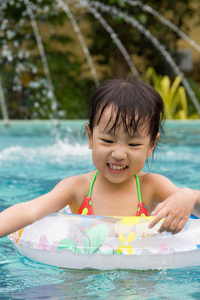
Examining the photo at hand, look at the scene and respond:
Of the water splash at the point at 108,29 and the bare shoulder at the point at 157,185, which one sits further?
the water splash at the point at 108,29

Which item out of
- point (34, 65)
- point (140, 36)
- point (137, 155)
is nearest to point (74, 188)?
point (137, 155)

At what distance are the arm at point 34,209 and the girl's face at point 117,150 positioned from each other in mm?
213

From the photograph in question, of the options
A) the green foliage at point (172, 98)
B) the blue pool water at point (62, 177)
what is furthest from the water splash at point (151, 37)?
the blue pool water at point (62, 177)

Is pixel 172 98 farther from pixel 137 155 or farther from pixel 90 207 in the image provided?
pixel 137 155

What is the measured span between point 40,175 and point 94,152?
2368mm

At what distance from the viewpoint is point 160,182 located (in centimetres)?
250

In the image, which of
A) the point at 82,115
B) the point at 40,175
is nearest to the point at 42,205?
the point at 40,175

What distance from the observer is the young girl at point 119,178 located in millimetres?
2160

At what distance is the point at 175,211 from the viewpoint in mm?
2072

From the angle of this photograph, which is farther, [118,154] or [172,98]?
[172,98]

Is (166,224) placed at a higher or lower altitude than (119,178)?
lower

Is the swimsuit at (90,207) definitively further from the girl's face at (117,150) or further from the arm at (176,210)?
the arm at (176,210)

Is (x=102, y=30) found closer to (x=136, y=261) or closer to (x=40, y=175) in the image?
(x=40, y=175)

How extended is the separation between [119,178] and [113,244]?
31 cm
